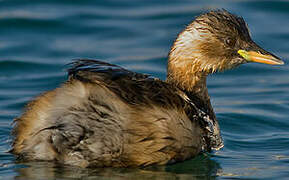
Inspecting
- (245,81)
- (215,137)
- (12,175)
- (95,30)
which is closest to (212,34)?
(215,137)

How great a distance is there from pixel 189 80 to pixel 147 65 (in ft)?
11.9

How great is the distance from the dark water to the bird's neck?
0.59 metres

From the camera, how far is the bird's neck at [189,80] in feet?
23.6

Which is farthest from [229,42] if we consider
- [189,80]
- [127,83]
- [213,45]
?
[127,83]

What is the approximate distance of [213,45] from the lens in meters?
7.29

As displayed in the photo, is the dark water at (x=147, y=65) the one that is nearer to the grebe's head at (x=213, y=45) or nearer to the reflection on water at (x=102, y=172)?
the reflection on water at (x=102, y=172)

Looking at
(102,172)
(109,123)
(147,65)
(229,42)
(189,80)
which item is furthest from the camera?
(147,65)

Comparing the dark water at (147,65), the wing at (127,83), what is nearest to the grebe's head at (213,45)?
the wing at (127,83)

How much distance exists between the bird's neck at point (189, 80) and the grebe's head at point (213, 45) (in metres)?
0.02

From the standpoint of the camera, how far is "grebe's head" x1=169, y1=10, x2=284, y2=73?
7199 millimetres

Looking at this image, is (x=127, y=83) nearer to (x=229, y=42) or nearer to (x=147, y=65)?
(x=229, y=42)

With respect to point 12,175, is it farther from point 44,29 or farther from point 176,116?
point 44,29

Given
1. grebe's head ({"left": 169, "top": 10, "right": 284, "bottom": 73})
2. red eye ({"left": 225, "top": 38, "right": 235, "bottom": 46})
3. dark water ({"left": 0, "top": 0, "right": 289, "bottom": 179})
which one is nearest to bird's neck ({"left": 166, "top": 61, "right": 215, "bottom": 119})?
grebe's head ({"left": 169, "top": 10, "right": 284, "bottom": 73})

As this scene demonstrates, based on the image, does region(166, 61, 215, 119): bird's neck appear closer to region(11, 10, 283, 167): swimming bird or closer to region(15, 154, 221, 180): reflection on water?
region(11, 10, 283, 167): swimming bird
